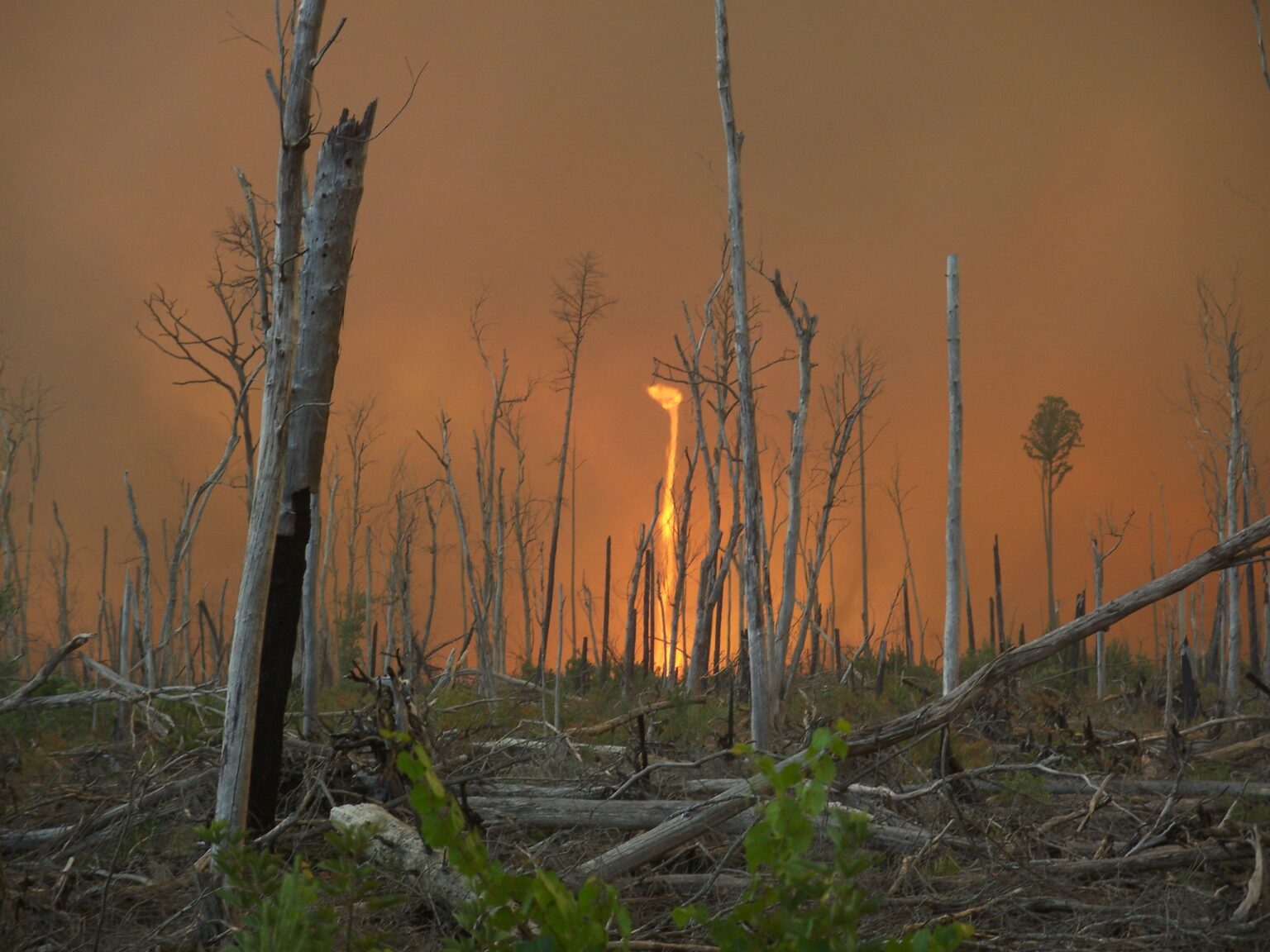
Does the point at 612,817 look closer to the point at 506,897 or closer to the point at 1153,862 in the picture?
the point at 1153,862

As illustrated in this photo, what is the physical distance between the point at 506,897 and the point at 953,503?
372 inches

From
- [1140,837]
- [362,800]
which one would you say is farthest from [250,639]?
[1140,837]

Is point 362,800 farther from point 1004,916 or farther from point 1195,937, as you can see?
point 1195,937

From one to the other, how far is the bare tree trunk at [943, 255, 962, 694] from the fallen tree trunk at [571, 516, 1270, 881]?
5372 mm

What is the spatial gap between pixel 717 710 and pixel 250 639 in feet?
23.9

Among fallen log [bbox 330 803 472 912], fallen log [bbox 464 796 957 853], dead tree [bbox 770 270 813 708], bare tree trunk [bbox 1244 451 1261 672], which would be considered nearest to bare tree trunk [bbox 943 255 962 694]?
dead tree [bbox 770 270 813 708]

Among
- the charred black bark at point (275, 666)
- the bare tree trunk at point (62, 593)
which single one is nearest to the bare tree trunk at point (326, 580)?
the bare tree trunk at point (62, 593)

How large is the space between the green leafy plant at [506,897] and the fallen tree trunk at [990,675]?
2.67 metres

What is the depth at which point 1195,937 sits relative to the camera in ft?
12.7

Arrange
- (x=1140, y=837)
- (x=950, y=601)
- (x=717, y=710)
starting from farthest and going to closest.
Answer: (x=717, y=710) → (x=950, y=601) → (x=1140, y=837)

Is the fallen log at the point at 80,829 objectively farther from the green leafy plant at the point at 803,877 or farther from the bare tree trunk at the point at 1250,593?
the bare tree trunk at the point at 1250,593

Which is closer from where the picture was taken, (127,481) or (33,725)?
(33,725)

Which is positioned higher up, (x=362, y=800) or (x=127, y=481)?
(x=127, y=481)

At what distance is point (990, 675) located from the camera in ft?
15.1
